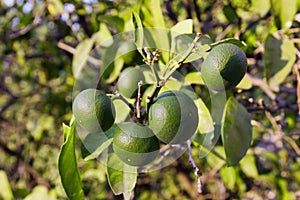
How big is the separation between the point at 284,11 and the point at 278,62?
0.54ft

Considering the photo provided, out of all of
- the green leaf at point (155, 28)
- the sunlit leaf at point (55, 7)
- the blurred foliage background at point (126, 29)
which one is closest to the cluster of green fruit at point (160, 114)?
the green leaf at point (155, 28)

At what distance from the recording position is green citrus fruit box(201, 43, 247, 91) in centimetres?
82

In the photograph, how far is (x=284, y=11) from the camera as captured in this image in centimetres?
129

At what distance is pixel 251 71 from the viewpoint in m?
1.88

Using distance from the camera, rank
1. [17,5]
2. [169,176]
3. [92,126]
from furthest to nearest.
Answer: [169,176] → [17,5] → [92,126]

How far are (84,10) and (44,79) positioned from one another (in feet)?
2.10

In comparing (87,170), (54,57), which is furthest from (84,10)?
(87,170)

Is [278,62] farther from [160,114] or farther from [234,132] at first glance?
[160,114]

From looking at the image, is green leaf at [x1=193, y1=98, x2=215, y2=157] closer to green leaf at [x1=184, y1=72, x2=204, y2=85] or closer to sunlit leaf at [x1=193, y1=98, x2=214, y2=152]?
sunlit leaf at [x1=193, y1=98, x2=214, y2=152]

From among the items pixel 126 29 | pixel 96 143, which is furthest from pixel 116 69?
pixel 96 143

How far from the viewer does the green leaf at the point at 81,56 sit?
1625 mm

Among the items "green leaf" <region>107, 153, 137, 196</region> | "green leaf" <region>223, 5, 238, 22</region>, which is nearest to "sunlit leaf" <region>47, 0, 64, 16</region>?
"green leaf" <region>223, 5, 238, 22</region>

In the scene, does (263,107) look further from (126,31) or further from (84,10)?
(84,10)

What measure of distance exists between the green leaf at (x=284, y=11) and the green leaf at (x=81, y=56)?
26.7 inches
